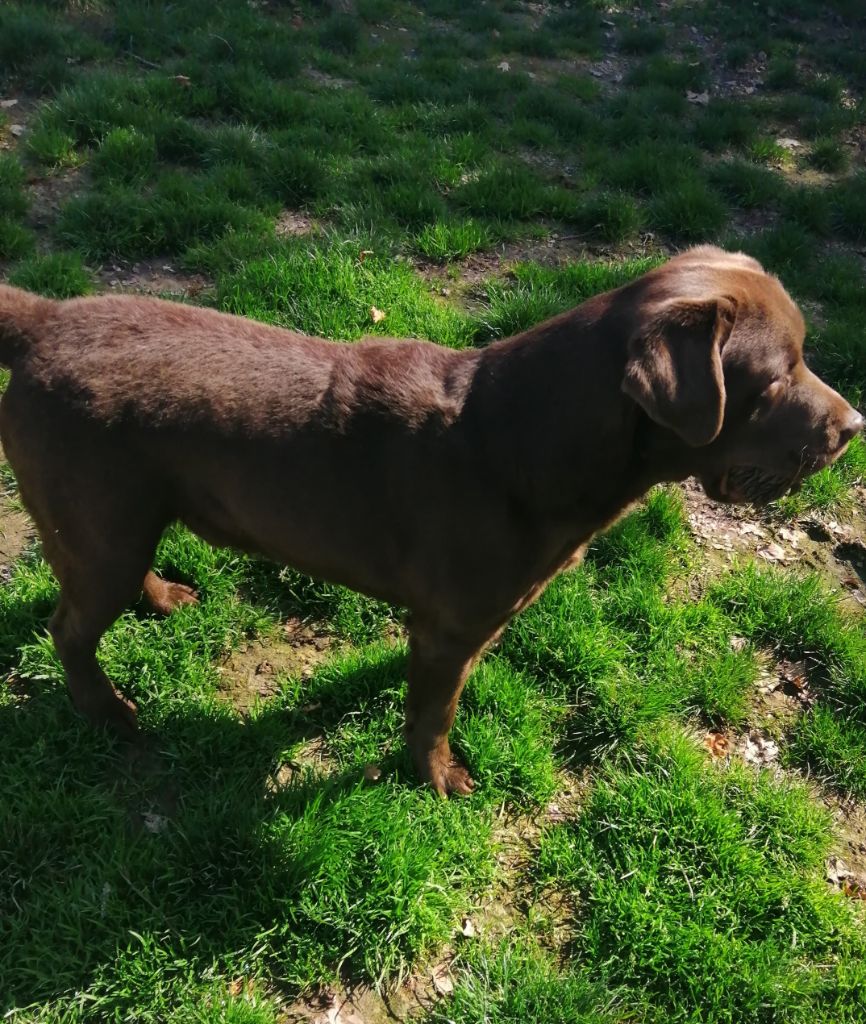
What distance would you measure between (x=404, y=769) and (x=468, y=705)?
0.38 meters

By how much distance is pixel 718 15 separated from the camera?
9344 millimetres

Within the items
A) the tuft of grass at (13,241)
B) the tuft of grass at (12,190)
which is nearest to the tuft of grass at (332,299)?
the tuft of grass at (13,241)

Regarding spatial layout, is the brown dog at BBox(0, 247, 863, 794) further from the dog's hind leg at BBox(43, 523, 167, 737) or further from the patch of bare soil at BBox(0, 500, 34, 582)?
the patch of bare soil at BBox(0, 500, 34, 582)

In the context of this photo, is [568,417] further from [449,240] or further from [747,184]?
[747,184]

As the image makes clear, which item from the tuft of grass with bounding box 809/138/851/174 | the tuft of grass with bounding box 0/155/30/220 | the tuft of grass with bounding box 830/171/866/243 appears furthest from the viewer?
the tuft of grass with bounding box 809/138/851/174

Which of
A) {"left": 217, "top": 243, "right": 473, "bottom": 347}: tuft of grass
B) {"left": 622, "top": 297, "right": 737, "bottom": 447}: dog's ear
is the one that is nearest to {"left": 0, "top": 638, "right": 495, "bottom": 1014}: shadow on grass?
{"left": 622, "top": 297, "right": 737, "bottom": 447}: dog's ear

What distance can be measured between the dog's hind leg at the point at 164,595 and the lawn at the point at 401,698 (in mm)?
61

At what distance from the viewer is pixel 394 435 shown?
2.54 meters

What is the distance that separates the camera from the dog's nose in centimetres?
251

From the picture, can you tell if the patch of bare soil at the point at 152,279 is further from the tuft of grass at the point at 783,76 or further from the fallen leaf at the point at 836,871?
the tuft of grass at the point at 783,76

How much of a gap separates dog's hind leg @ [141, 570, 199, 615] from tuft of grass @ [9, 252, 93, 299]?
1.92 metres

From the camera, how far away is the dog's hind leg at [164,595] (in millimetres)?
3359

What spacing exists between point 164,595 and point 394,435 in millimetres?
1414

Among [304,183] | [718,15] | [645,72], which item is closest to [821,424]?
[304,183]
